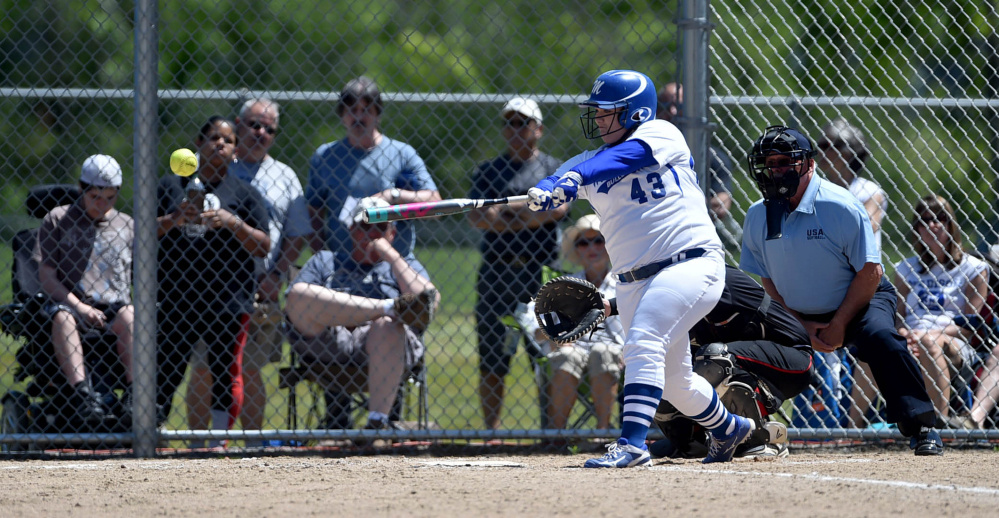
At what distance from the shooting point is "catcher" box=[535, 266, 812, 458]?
4270 mm

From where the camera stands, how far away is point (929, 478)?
143 inches

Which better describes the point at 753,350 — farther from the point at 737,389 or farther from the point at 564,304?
the point at 564,304

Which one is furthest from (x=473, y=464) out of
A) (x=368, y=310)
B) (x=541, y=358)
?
(x=368, y=310)

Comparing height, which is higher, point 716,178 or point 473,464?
point 716,178

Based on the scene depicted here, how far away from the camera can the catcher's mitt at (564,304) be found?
425 centimetres

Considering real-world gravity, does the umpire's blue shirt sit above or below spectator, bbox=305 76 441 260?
below

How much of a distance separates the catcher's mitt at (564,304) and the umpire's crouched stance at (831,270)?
0.82m

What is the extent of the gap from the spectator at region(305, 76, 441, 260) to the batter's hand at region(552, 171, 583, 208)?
5.60 ft

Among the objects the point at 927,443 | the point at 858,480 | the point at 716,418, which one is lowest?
the point at 858,480

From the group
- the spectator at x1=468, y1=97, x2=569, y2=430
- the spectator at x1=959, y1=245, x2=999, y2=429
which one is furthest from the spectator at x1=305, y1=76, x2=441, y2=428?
the spectator at x1=959, y1=245, x2=999, y2=429

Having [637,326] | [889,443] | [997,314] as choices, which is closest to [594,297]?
[637,326]

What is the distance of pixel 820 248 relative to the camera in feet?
14.3

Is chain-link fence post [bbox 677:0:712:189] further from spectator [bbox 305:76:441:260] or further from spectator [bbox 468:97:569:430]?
spectator [bbox 305:76:441:260]

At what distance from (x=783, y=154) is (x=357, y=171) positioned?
7.18ft
